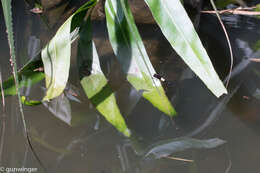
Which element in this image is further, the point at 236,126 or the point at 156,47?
the point at 156,47

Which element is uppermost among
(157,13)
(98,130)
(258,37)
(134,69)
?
(157,13)

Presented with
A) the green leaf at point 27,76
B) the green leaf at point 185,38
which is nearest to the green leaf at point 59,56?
the green leaf at point 27,76

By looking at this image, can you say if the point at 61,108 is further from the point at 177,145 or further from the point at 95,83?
the point at 177,145

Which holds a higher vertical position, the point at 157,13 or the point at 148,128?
the point at 157,13

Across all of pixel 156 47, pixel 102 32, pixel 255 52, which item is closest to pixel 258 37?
pixel 255 52

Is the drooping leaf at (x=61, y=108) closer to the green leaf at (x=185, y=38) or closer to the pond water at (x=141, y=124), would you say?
the pond water at (x=141, y=124)

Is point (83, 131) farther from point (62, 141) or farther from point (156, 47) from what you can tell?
point (156, 47)

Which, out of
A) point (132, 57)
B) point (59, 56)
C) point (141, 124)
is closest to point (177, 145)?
point (141, 124)
